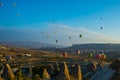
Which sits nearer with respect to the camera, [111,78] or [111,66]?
[111,78]

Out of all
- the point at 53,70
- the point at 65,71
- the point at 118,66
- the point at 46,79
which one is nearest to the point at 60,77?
the point at 65,71

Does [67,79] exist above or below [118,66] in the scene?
below

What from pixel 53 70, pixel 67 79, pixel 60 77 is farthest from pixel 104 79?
pixel 53 70

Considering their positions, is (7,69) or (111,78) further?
(7,69)

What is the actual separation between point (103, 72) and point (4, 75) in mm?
40869

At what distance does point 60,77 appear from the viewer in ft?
222

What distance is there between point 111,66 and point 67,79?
3380 centimetres

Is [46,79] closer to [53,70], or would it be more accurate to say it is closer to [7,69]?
[7,69]

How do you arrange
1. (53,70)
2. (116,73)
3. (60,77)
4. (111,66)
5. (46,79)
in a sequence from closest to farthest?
(116,73)
(111,66)
(60,77)
(46,79)
(53,70)

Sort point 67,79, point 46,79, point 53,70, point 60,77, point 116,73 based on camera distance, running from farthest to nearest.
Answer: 1. point 53,70
2. point 46,79
3. point 60,77
4. point 67,79
5. point 116,73

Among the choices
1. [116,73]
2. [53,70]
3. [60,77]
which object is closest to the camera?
[116,73]

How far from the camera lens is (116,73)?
92.3 feet

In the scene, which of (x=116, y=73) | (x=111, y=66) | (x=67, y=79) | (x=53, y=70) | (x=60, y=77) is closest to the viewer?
(x=116, y=73)

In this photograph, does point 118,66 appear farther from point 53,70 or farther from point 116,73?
point 53,70
